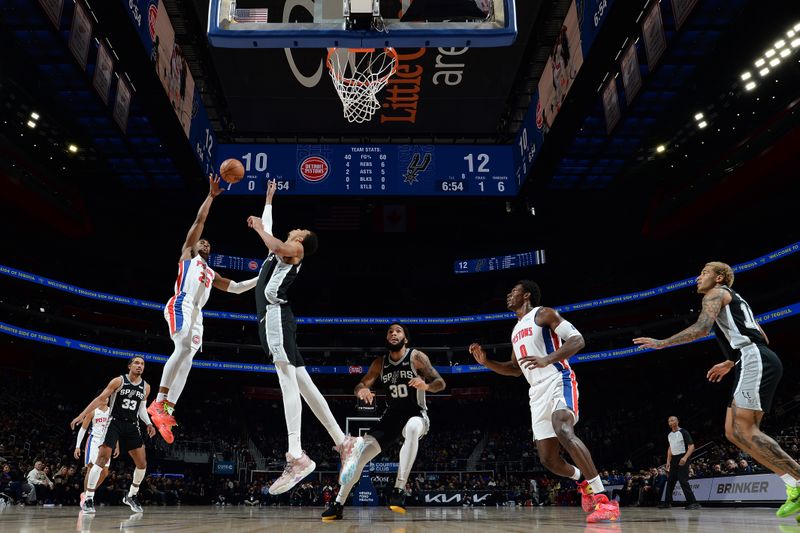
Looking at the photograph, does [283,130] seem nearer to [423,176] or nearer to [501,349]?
[423,176]

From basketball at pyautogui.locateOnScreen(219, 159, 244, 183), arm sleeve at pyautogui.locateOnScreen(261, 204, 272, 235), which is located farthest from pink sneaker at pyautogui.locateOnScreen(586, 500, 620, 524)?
basketball at pyautogui.locateOnScreen(219, 159, 244, 183)

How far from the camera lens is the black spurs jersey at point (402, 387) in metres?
6.48

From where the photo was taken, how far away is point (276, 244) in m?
5.69

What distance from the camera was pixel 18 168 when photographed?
20.4m

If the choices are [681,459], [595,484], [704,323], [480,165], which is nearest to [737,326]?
[704,323]

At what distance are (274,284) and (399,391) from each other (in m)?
1.77

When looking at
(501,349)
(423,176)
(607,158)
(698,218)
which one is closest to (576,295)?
(501,349)

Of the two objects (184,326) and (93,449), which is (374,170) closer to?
(93,449)

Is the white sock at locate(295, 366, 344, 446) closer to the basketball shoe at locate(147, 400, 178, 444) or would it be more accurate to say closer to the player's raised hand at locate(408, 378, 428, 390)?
the player's raised hand at locate(408, 378, 428, 390)

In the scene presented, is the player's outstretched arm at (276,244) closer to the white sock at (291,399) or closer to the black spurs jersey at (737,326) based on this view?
the white sock at (291,399)

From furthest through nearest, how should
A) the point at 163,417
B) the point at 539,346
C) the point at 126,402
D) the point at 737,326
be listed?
the point at 126,402
the point at 163,417
the point at 539,346
the point at 737,326

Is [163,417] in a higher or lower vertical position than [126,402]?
lower

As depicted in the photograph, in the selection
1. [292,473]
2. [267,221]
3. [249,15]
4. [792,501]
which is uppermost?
[249,15]

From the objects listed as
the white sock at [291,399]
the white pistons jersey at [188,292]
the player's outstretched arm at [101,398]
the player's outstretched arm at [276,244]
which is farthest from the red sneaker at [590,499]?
the player's outstretched arm at [101,398]
